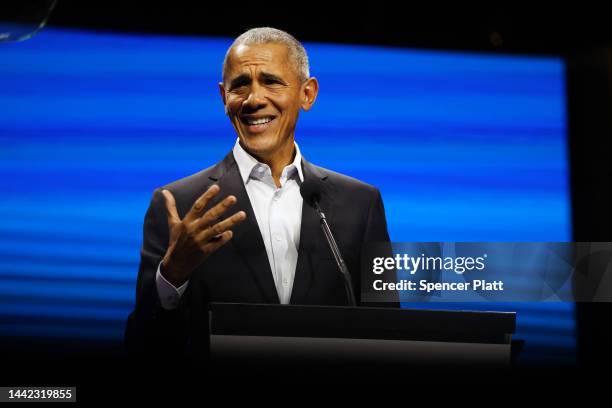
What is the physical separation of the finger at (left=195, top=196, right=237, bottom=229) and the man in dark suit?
34 cm

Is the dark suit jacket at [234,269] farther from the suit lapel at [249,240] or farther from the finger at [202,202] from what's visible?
the finger at [202,202]

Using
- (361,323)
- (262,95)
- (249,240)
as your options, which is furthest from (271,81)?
(361,323)

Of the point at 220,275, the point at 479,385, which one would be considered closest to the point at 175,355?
the point at 220,275

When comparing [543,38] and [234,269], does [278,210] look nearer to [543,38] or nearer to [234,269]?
[234,269]

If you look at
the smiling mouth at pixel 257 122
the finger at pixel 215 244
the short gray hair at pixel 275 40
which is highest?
the short gray hair at pixel 275 40

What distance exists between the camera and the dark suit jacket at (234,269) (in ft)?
6.63

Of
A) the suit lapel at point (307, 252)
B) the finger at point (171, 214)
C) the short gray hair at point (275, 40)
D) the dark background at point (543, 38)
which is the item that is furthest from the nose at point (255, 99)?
the dark background at point (543, 38)

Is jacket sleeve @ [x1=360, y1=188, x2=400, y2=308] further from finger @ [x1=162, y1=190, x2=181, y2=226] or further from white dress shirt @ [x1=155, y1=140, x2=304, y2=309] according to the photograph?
finger @ [x1=162, y1=190, x2=181, y2=226]

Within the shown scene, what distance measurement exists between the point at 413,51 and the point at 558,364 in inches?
54.8

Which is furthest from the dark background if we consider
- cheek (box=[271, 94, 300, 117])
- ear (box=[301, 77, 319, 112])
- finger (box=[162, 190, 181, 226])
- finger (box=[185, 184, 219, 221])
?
finger (box=[185, 184, 219, 221])

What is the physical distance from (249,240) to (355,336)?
72 cm

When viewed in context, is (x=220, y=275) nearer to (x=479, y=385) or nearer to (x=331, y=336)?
(x=331, y=336)

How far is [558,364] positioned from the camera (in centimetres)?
321

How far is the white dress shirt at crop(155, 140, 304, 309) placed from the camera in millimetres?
2256
